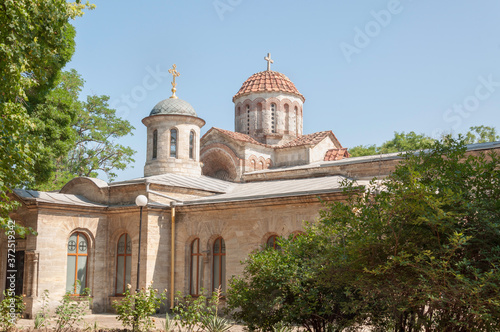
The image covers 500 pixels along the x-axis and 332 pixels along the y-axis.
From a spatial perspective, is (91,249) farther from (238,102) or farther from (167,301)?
(238,102)

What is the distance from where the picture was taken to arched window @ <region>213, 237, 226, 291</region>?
579 inches

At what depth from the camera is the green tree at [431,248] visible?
17.8 ft

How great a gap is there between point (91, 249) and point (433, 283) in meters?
12.3

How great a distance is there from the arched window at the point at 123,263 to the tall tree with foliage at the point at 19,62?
654 centimetres

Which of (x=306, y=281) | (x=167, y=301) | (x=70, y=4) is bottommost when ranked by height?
(x=167, y=301)

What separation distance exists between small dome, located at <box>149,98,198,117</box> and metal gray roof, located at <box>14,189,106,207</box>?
4.85 meters

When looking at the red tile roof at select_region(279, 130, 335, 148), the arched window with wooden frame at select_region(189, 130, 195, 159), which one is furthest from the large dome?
the arched window with wooden frame at select_region(189, 130, 195, 159)

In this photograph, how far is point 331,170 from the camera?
66.2 feet

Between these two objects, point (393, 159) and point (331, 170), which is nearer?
point (393, 159)

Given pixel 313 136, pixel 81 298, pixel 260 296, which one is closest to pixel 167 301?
pixel 81 298

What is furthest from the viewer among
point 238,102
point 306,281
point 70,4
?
point 238,102

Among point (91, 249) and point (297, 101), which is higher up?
point (297, 101)

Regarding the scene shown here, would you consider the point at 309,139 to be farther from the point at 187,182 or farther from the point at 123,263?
the point at 123,263

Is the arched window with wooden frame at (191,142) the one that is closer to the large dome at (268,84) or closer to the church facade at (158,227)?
the church facade at (158,227)
